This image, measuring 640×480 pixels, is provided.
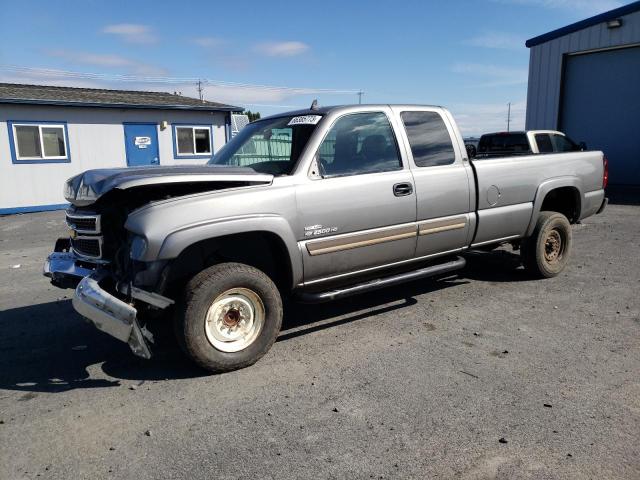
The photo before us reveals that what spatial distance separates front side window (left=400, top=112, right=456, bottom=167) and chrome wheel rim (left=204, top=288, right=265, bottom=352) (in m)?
2.12

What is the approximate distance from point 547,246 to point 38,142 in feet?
50.0

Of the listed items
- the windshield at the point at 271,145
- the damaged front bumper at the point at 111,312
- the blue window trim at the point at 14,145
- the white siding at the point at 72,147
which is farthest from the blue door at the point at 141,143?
the damaged front bumper at the point at 111,312

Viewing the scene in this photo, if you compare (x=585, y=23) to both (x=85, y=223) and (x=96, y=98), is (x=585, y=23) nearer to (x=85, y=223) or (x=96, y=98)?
(x=96, y=98)

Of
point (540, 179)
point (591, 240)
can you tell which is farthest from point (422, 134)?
point (591, 240)

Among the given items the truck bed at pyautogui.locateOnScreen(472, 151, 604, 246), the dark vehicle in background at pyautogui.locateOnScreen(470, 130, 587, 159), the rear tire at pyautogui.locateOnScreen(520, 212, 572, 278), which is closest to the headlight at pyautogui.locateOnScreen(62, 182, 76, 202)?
the truck bed at pyautogui.locateOnScreen(472, 151, 604, 246)

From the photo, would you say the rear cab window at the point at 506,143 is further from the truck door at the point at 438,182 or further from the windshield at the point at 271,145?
the windshield at the point at 271,145

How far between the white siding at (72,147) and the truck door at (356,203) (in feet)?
46.7

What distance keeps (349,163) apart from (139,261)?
A: 1983 millimetres

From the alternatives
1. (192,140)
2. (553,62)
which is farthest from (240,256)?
(553,62)

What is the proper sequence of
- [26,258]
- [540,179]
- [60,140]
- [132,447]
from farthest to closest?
[60,140]
[26,258]
[540,179]
[132,447]

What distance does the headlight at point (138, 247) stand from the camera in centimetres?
336

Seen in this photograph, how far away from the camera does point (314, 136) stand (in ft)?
13.8

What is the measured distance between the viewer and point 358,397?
3.39 meters

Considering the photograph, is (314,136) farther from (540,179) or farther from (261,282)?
(540,179)
